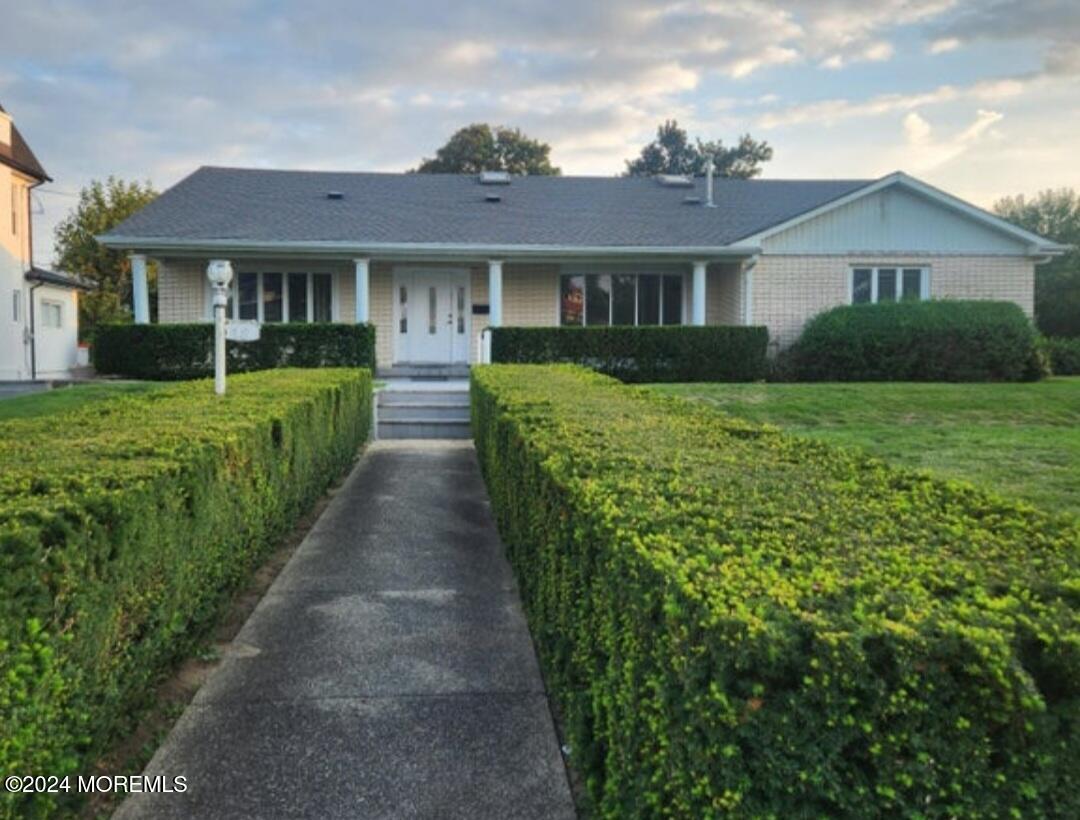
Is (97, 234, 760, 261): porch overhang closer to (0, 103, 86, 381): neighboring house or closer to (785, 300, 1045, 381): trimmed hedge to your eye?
(785, 300, 1045, 381): trimmed hedge

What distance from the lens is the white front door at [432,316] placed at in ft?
60.4

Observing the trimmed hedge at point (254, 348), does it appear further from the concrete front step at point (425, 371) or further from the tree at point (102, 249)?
the tree at point (102, 249)

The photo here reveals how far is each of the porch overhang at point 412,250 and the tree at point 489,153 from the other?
2649cm

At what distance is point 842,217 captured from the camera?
17.3 m

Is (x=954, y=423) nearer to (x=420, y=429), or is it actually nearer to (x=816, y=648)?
(x=420, y=429)

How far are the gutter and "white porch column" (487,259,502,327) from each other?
237 millimetres

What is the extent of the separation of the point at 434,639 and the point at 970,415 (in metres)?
9.59

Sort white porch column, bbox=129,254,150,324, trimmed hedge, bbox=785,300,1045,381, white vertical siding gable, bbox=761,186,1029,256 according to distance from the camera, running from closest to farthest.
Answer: trimmed hedge, bbox=785,300,1045,381 < white porch column, bbox=129,254,150,324 < white vertical siding gable, bbox=761,186,1029,256

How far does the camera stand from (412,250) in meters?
16.8

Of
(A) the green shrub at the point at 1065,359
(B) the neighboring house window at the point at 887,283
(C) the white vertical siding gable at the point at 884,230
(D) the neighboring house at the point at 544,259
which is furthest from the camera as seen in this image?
(A) the green shrub at the point at 1065,359

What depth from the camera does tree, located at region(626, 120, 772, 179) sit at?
49781mm

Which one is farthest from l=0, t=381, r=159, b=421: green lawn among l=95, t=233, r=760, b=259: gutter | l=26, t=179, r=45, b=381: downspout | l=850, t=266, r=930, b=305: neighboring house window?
l=850, t=266, r=930, b=305: neighboring house window

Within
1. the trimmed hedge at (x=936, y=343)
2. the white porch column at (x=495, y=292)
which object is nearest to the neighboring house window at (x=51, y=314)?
the white porch column at (x=495, y=292)

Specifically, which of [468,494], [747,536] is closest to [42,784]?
[747,536]
